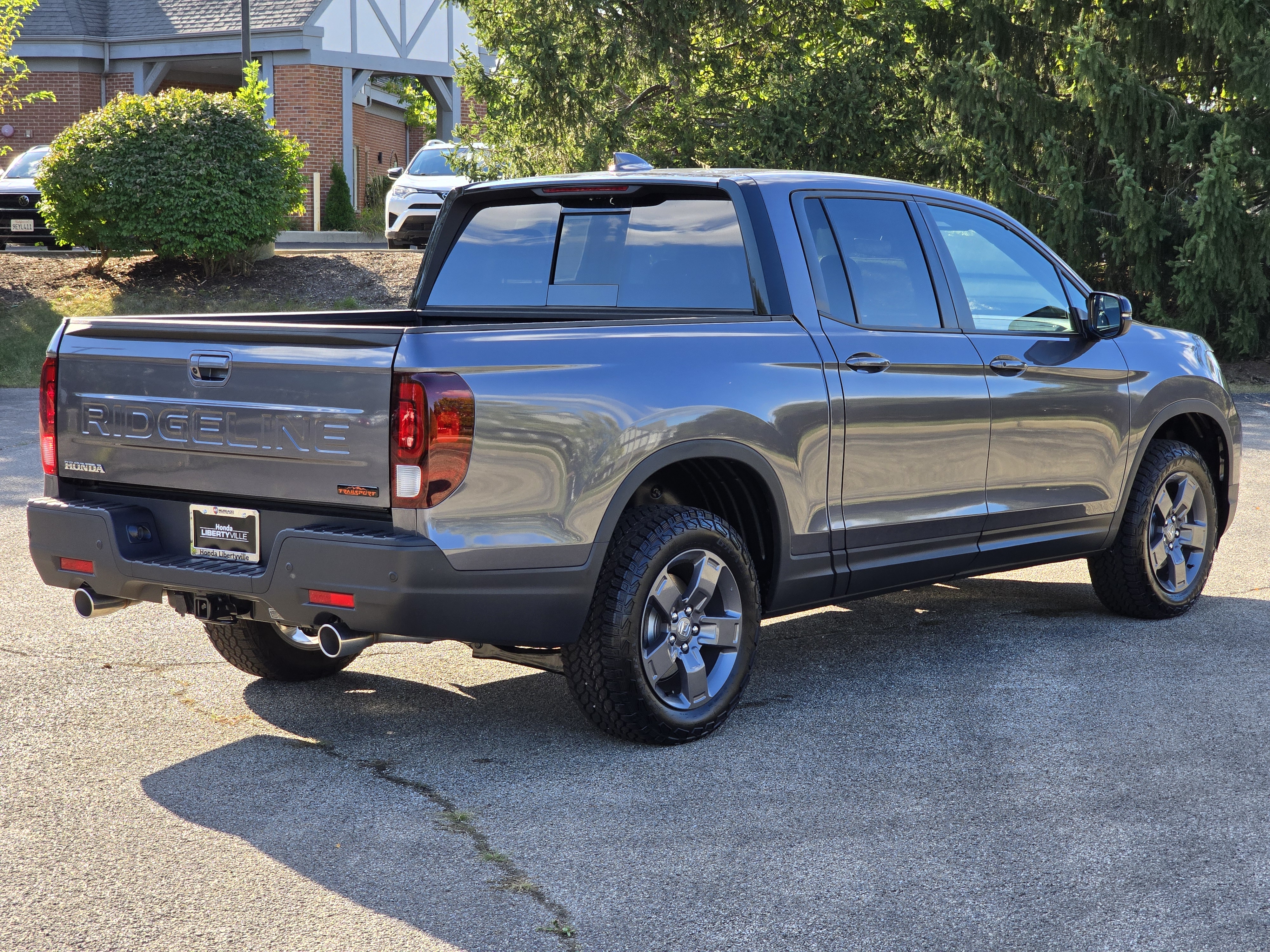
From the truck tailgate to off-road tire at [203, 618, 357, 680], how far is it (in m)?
0.91

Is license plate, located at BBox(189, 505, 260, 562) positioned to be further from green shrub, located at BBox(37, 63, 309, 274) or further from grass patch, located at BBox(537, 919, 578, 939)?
green shrub, located at BBox(37, 63, 309, 274)

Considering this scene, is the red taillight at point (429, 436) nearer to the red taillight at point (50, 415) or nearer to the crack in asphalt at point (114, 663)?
the red taillight at point (50, 415)

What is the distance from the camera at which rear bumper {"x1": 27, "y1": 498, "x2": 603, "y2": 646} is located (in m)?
4.13

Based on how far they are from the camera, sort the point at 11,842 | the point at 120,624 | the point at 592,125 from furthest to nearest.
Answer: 1. the point at 592,125
2. the point at 120,624
3. the point at 11,842

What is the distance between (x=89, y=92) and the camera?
3319 cm

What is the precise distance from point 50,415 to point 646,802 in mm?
2382

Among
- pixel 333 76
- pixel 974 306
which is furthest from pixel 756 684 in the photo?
pixel 333 76

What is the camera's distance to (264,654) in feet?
18.0

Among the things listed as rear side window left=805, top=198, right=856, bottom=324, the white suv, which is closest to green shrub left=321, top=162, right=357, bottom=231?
the white suv

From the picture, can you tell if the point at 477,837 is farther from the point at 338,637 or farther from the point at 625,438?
the point at 625,438

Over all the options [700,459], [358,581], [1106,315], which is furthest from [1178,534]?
[358,581]

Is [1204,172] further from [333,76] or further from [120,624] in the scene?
[333,76]

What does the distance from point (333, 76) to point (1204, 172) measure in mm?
20936

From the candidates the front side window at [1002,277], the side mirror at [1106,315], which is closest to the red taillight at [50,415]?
the front side window at [1002,277]
